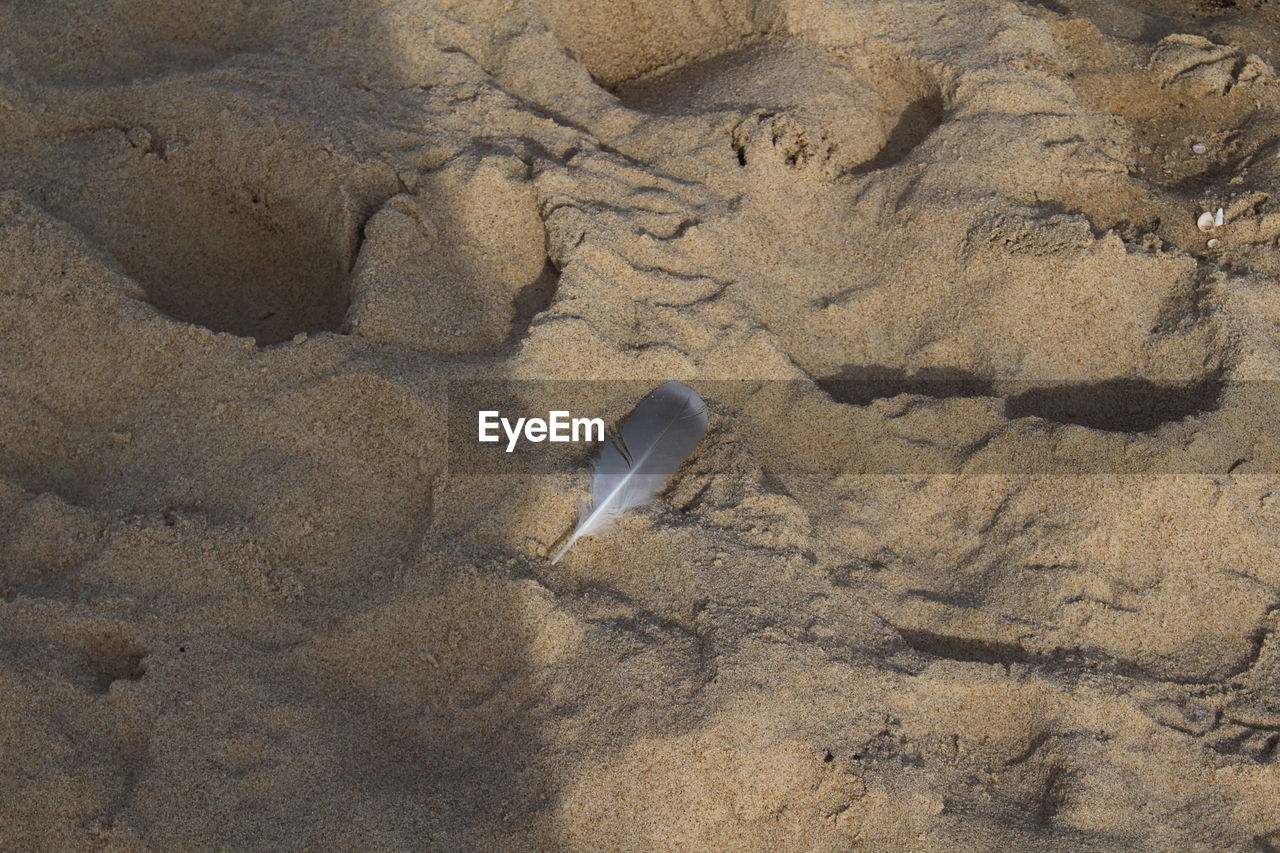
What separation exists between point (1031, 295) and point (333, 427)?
186 cm

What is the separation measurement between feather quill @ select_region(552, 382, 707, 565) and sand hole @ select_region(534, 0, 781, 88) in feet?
5.37

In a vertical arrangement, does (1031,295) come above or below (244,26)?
below

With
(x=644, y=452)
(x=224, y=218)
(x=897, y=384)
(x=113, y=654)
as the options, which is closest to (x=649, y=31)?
A: (x=224, y=218)

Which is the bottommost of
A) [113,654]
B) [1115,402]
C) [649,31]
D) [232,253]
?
[113,654]

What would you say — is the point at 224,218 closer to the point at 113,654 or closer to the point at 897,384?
the point at 113,654

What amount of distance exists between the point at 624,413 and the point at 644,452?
198 millimetres

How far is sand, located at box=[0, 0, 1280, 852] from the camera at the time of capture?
2.12 m

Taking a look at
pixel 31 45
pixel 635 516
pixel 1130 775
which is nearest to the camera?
pixel 1130 775

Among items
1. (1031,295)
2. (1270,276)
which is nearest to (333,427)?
(1031,295)

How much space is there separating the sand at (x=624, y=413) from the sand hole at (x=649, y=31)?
0.03 meters

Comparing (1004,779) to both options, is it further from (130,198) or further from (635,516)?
(130,198)

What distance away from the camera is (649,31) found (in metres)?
3.99

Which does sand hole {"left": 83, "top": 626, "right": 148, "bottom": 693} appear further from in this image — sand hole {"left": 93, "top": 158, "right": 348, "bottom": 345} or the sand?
sand hole {"left": 93, "top": 158, "right": 348, "bottom": 345}

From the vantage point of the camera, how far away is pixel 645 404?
2.70 metres
